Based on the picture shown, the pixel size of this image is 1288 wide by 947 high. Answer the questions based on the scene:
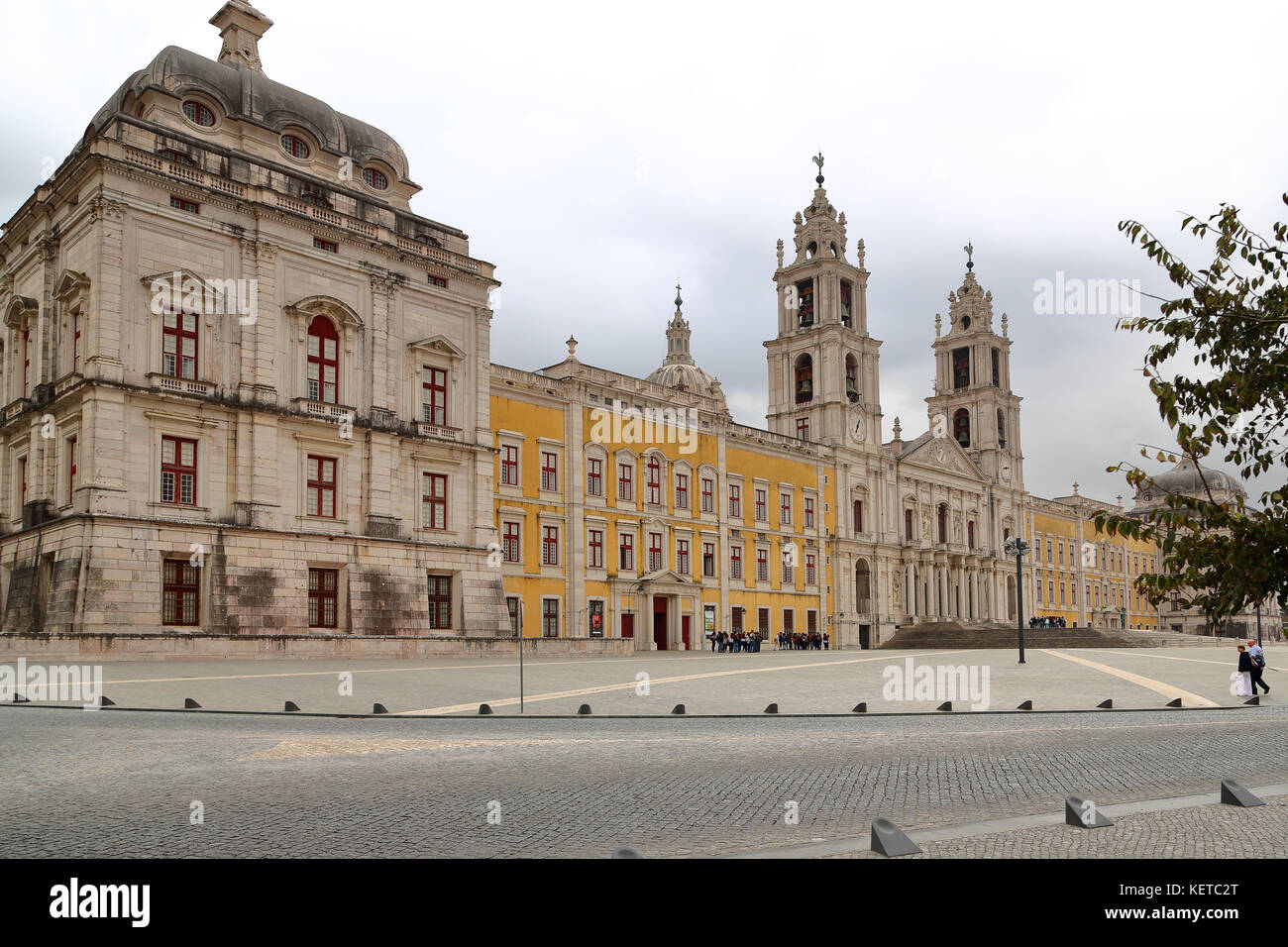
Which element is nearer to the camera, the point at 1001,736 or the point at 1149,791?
the point at 1149,791

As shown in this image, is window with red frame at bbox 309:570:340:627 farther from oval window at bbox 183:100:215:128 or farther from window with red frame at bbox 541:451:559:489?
oval window at bbox 183:100:215:128

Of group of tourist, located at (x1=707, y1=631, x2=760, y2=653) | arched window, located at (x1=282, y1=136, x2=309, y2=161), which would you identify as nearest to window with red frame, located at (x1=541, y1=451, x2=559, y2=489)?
group of tourist, located at (x1=707, y1=631, x2=760, y2=653)

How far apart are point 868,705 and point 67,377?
26.2 m

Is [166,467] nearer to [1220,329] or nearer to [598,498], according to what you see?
[598,498]

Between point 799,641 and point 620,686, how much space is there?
38.2m

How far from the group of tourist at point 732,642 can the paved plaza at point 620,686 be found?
21.0 meters

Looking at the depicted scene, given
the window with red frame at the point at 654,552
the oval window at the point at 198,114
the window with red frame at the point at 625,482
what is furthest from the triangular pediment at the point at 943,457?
the oval window at the point at 198,114

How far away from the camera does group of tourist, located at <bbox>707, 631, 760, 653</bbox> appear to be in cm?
5333

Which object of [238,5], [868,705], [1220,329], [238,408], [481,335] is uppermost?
[238,5]

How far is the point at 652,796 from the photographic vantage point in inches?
354

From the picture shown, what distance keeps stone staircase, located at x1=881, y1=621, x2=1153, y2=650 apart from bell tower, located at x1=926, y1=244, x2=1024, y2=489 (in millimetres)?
19261
